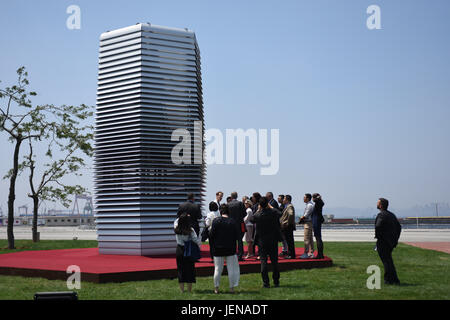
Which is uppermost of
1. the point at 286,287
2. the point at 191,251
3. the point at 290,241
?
the point at 191,251

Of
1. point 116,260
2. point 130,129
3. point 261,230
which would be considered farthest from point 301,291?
point 130,129

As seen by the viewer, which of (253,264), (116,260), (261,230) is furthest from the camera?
(116,260)

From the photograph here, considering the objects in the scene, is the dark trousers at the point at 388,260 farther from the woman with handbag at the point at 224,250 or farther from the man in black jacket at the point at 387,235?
the woman with handbag at the point at 224,250

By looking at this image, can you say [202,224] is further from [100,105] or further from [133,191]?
[100,105]

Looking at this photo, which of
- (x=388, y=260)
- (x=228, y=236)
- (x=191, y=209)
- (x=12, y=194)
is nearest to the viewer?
(x=228, y=236)

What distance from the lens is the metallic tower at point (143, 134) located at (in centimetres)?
1416

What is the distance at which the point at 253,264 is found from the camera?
11.4m

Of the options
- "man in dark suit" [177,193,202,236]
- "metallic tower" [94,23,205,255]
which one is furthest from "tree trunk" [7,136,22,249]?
"man in dark suit" [177,193,202,236]

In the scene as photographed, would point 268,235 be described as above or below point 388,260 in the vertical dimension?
above

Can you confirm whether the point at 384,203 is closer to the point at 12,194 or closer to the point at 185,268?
the point at 185,268

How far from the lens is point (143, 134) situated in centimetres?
1420

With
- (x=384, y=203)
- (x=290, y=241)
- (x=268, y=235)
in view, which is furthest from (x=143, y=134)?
(x=384, y=203)

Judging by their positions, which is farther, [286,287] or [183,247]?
[286,287]
